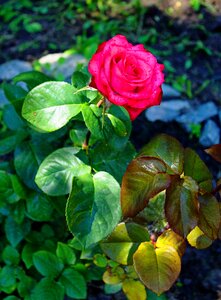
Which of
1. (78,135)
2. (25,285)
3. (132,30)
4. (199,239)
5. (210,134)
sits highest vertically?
(78,135)

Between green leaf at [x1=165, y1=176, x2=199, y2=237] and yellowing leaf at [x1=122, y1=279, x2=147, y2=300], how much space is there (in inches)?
19.1

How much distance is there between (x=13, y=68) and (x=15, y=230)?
1.20 metres

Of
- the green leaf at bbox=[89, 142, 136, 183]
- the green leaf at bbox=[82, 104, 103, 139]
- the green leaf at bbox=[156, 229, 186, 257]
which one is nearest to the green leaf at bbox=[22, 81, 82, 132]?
the green leaf at bbox=[82, 104, 103, 139]

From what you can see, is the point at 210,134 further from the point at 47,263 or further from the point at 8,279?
Result: the point at 8,279

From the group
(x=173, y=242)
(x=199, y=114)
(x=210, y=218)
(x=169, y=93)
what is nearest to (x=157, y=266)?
(x=173, y=242)

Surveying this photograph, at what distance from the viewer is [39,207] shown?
6.50ft

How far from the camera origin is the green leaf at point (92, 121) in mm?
1509

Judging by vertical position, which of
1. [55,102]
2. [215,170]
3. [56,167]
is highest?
[55,102]

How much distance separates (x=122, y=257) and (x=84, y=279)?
0.36 metres

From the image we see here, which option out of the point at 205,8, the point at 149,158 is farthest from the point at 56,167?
the point at 205,8

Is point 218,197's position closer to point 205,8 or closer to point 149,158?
point 149,158

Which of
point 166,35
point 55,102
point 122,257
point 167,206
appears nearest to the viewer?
point 167,206

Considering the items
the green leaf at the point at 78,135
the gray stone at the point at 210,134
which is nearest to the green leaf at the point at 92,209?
the green leaf at the point at 78,135

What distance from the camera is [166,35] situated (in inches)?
128
